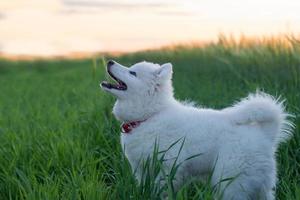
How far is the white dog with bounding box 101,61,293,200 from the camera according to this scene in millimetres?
4082

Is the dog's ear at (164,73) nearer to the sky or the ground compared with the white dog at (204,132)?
nearer to the sky

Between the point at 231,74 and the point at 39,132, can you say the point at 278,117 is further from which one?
the point at 231,74

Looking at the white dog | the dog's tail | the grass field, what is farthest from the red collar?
the dog's tail

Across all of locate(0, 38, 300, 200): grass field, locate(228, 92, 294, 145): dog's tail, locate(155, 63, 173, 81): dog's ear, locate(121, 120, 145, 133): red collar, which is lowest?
locate(0, 38, 300, 200): grass field

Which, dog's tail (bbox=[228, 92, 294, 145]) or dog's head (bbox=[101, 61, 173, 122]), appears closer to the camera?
dog's tail (bbox=[228, 92, 294, 145])

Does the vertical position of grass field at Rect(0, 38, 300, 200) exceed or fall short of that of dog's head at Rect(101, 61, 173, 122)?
it falls short

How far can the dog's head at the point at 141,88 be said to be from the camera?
4469mm

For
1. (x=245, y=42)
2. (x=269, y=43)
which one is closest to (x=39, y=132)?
(x=269, y=43)

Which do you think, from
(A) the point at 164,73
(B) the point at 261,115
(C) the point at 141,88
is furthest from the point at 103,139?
(B) the point at 261,115

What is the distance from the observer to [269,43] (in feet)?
27.9

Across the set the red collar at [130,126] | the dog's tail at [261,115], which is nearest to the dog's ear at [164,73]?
the red collar at [130,126]

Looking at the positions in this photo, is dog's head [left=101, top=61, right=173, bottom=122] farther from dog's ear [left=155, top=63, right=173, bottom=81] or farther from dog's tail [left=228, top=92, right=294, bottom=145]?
dog's tail [left=228, top=92, right=294, bottom=145]

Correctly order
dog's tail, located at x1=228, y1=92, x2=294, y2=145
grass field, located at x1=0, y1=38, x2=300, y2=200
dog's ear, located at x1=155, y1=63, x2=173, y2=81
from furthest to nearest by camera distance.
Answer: dog's ear, located at x1=155, y1=63, x2=173, y2=81
dog's tail, located at x1=228, y1=92, x2=294, y2=145
grass field, located at x1=0, y1=38, x2=300, y2=200

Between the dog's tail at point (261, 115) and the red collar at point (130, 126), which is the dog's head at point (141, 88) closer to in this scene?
the red collar at point (130, 126)
